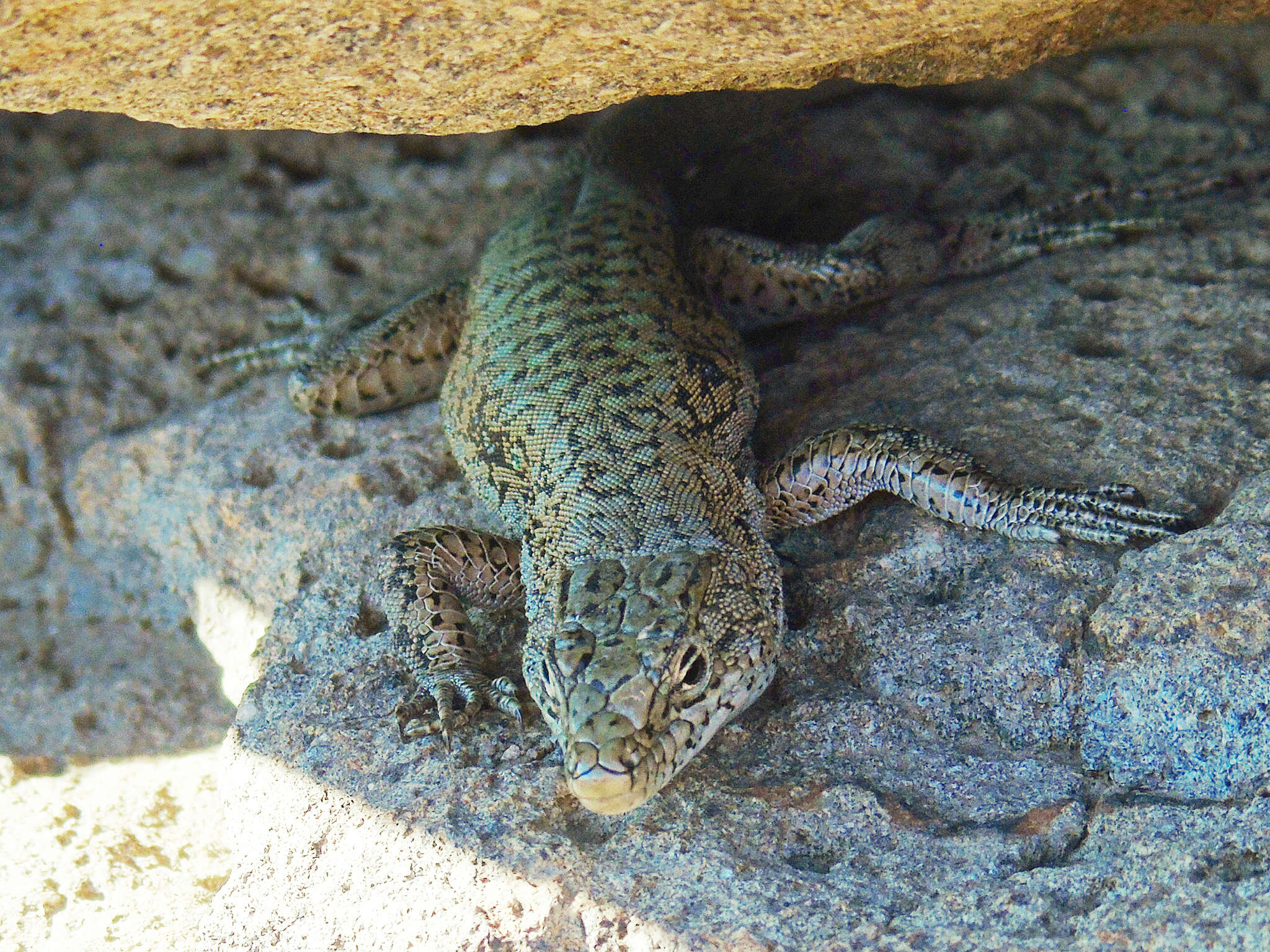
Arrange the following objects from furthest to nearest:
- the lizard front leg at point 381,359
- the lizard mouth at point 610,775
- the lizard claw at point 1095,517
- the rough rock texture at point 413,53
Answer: the lizard front leg at point 381,359, the lizard claw at point 1095,517, the rough rock texture at point 413,53, the lizard mouth at point 610,775

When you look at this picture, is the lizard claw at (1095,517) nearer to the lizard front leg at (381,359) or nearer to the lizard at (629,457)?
the lizard at (629,457)

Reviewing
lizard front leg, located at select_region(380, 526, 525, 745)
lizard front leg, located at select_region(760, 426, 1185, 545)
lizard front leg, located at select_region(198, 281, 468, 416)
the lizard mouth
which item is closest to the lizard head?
the lizard mouth

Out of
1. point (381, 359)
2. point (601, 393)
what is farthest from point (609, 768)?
point (381, 359)

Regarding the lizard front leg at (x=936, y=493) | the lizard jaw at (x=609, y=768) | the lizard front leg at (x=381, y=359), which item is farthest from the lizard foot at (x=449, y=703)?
the lizard front leg at (x=381, y=359)

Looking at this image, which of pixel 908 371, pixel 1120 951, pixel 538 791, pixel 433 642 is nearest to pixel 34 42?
pixel 433 642

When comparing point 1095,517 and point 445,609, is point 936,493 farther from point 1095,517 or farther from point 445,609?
point 445,609

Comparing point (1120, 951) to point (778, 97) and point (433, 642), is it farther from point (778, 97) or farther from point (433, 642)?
point (778, 97)

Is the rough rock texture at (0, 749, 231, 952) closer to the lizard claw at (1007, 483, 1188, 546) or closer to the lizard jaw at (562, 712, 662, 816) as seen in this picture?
the lizard jaw at (562, 712, 662, 816)
